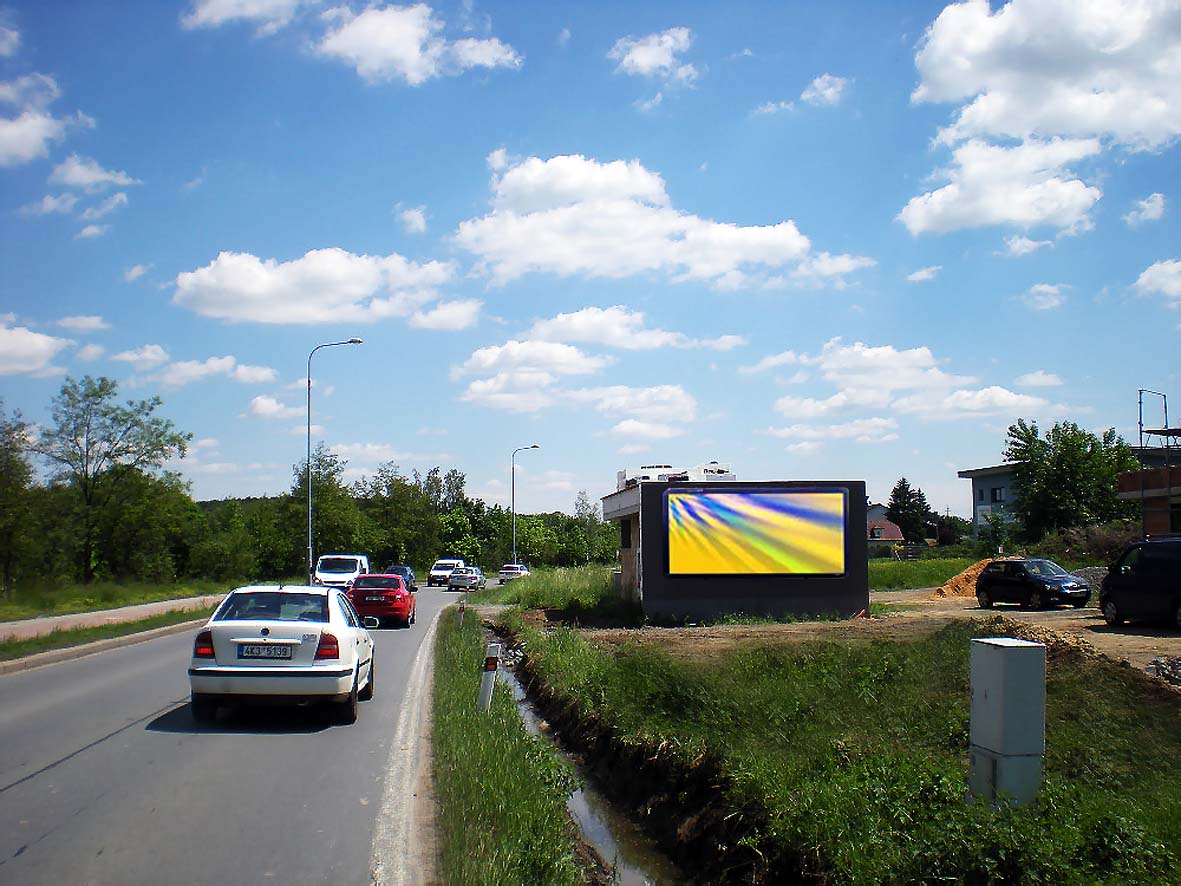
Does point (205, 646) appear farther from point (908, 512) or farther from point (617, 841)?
point (908, 512)

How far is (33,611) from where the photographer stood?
3108 cm

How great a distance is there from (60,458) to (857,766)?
54513 mm

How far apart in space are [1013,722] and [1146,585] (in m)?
17.6

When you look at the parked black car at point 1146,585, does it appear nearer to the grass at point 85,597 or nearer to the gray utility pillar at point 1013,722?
the gray utility pillar at point 1013,722

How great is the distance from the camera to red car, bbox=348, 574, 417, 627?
27156 mm

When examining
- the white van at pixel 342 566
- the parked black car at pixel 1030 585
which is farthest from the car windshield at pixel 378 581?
the parked black car at pixel 1030 585

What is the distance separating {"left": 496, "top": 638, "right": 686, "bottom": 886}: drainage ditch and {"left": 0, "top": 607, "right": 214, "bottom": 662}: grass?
11.0 meters

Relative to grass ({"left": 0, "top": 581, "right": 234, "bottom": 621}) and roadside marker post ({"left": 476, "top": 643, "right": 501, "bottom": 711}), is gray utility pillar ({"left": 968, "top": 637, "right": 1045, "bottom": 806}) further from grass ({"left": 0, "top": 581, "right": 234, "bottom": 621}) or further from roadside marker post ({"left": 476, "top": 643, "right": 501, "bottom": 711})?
grass ({"left": 0, "top": 581, "right": 234, "bottom": 621})

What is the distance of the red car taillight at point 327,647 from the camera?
1095cm

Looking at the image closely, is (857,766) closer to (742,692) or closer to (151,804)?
(742,692)

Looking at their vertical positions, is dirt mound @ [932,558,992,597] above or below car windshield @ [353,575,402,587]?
below


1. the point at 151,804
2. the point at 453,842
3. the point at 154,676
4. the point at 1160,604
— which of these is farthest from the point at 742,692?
the point at 1160,604

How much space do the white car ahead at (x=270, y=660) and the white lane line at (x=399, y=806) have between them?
997mm

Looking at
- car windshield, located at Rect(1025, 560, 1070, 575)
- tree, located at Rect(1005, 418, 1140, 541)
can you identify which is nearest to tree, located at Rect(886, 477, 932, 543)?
tree, located at Rect(1005, 418, 1140, 541)
